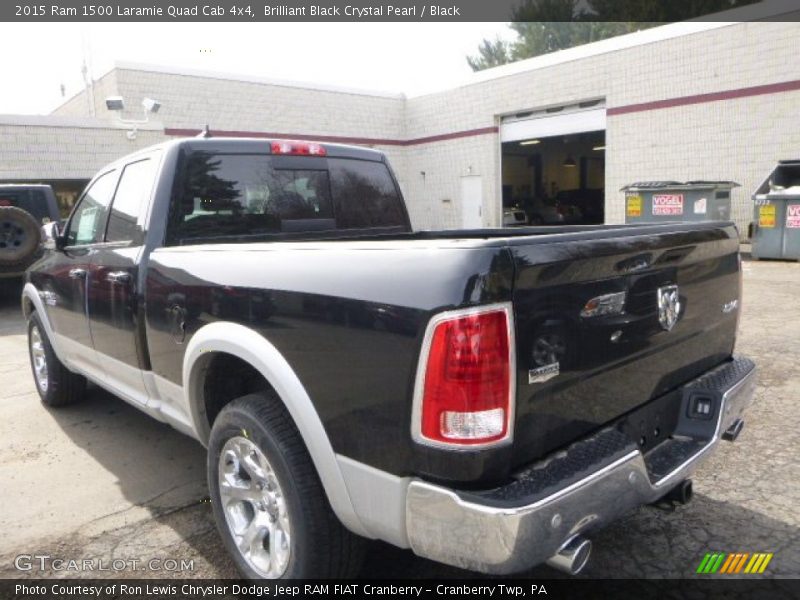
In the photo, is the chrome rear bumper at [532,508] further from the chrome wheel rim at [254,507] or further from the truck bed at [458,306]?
the chrome wheel rim at [254,507]

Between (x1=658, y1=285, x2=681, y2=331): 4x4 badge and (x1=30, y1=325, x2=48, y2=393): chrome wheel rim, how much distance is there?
15.7ft

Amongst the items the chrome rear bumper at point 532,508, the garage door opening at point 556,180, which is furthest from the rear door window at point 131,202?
the garage door opening at point 556,180

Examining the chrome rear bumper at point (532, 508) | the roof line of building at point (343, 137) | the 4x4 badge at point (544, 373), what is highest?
the roof line of building at point (343, 137)

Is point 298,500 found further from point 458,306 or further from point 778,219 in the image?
point 778,219

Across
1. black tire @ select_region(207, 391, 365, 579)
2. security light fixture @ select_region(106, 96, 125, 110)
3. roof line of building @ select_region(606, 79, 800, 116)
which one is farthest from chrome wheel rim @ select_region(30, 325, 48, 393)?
roof line of building @ select_region(606, 79, 800, 116)

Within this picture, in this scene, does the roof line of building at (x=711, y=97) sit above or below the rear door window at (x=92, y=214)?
above

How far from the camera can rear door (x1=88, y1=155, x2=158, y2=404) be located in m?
3.33

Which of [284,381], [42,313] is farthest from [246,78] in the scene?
[284,381]

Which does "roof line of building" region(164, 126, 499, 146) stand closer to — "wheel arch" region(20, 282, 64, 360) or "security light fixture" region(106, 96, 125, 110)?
"security light fixture" region(106, 96, 125, 110)

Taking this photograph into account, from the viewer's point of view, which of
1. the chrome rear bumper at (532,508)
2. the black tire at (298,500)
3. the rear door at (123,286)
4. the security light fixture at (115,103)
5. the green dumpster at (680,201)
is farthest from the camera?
the security light fixture at (115,103)

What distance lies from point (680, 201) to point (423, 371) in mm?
14485

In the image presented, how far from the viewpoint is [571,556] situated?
186 centimetres

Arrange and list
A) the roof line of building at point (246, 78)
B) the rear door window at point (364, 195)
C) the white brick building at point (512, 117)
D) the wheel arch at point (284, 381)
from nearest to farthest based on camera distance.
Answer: the wheel arch at point (284, 381) < the rear door window at point (364, 195) < the white brick building at point (512, 117) < the roof line of building at point (246, 78)

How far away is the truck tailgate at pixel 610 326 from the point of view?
1.91 meters
